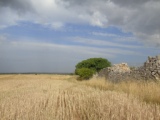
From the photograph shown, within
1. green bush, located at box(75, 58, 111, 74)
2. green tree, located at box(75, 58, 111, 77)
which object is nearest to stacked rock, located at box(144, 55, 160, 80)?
green tree, located at box(75, 58, 111, 77)

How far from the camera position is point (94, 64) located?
70.1m

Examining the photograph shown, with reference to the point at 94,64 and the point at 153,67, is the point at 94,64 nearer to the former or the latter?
the point at 94,64

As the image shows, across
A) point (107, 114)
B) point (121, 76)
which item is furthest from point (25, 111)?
point (121, 76)

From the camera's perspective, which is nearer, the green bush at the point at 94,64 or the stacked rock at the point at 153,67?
the stacked rock at the point at 153,67

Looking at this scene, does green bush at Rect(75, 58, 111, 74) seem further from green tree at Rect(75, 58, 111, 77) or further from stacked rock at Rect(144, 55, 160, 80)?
stacked rock at Rect(144, 55, 160, 80)

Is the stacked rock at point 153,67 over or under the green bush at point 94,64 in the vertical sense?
under

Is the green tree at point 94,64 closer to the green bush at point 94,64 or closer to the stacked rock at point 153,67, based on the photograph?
the green bush at point 94,64

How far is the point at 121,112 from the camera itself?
282 inches

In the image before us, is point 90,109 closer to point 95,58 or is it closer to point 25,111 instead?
point 25,111

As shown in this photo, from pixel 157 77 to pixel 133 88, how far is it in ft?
16.0

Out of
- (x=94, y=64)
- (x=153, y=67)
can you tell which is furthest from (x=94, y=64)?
(x=153, y=67)

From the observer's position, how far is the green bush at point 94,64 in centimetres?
6975

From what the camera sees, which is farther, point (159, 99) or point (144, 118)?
point (159, 99)

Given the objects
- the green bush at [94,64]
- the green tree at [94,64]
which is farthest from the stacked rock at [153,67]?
the green bush at [94,64]
